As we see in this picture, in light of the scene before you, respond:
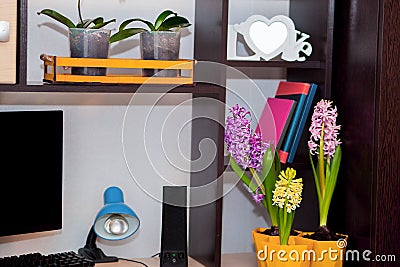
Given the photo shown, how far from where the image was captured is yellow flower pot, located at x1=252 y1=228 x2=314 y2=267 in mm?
2322

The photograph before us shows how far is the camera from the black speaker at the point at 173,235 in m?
2.42

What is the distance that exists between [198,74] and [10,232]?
0.78 meters

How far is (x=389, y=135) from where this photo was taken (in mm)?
2270

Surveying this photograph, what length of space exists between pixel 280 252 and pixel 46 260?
0.72m

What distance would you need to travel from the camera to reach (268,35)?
8.13 ft

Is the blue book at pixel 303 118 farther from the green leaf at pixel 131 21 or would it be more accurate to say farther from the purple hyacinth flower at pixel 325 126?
the green leaf at pixel 131 21

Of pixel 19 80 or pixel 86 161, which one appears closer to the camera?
pixel 19 80

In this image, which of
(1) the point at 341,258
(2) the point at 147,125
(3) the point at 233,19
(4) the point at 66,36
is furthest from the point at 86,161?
(1) the point at 341,258

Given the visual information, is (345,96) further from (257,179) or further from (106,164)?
(106,164)

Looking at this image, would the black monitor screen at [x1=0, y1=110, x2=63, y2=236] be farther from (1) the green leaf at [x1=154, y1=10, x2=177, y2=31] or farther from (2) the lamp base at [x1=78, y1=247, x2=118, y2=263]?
(1) the green leaf at [x1=154, y1=10, x2=177, y2=31]

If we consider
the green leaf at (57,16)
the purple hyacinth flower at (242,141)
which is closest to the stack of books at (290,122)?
the purple hyacinth flower at (242,141)

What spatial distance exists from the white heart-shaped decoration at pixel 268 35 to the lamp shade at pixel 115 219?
2.19 feet

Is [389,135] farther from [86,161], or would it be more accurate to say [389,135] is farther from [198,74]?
[86,161]

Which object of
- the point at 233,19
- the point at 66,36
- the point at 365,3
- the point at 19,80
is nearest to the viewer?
the point at 19,80
